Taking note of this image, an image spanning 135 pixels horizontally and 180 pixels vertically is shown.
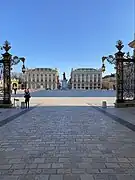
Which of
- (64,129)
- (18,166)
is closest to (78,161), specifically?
(18,166)

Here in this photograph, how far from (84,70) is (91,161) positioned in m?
128

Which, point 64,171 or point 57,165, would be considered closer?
point 64,171

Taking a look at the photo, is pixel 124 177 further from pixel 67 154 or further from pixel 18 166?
pixel 18 166

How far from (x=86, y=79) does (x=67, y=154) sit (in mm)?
125291

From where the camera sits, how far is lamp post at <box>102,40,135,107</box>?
21.0 m

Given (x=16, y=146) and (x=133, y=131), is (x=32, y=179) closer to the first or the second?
(x=16, y=146)

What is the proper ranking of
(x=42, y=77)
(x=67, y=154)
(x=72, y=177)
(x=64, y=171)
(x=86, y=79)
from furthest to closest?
(x=42, y=77) < (x=86, y=79) < (x=67, y=154) < (x=64, y=171) < (x=72, y=177)

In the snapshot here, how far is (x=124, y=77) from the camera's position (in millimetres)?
21469

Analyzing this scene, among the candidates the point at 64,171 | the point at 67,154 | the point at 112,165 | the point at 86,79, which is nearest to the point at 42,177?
the point at 64,171

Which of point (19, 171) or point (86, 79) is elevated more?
point (86, 79)

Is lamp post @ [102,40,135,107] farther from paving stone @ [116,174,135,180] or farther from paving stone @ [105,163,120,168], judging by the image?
paving stone @ [116,174,135,180]

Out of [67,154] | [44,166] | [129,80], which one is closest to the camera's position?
[44,166]

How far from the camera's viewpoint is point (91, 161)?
19.1 ft

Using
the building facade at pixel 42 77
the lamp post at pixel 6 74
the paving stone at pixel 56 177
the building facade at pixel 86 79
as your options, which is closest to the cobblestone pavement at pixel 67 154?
the paving stone at pixel 56 177
